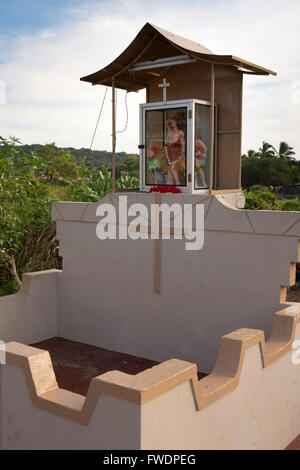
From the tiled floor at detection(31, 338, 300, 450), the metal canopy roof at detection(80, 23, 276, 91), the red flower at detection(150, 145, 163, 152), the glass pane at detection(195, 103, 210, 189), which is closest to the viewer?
the tiled floor at detection(31, 338, 300, 450)

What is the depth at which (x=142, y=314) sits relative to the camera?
8039 millimetres

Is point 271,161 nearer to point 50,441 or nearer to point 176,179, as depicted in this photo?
point 176,179

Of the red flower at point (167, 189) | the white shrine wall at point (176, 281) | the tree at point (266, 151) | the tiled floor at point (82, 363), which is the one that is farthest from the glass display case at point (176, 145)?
the tree at point (266, 151)

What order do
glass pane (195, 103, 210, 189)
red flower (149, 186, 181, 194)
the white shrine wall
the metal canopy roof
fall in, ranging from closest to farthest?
the white shrine wall
the metal canopy roof
red flower (149, 186, 181, 194)
glass pane (195, 103, 210, 189)

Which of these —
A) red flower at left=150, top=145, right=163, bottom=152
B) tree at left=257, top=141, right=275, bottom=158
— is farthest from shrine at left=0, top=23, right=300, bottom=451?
tree at left=257, top=141, right=275, bottom=158

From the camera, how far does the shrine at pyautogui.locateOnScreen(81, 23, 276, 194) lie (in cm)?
787

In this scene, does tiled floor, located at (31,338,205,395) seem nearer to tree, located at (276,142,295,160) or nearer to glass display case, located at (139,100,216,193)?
glass display case, located at (139,100,216,193)

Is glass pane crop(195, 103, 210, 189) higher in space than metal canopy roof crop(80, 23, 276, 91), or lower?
lower

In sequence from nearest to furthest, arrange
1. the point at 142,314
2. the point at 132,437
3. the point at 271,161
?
the point at 132,437
the point at 142,314
the point at 271,161

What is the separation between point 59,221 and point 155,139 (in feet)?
7.56

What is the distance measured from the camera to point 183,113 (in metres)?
7.95

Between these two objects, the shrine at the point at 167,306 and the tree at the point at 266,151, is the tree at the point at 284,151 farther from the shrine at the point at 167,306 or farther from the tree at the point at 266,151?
the shrine at the point at 167,306

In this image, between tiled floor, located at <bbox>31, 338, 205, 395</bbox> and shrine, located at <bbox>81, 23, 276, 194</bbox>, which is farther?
shrine, located at <bbox>81, 23, 276, 194</bbox>
